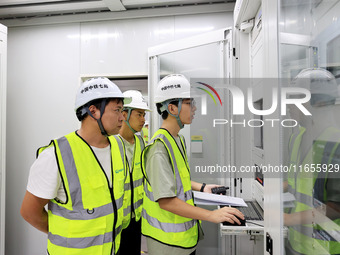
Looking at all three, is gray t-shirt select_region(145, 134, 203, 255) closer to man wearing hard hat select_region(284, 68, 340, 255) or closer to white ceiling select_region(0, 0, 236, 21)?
man wearing hard hat select_region(284, 68, 340, 255)

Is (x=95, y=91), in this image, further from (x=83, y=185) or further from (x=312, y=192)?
(x=312, y=192)

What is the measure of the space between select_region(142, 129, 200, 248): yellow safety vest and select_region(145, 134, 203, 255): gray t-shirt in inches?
1.2

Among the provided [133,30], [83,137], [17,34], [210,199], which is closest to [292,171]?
[210,199]

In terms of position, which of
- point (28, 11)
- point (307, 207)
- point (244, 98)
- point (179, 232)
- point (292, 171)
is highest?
point (28, 11)

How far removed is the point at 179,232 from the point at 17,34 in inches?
121

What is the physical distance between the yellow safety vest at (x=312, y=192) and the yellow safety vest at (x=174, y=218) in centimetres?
68

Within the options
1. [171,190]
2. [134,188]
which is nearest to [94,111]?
[171,190]

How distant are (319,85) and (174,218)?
1.02 m

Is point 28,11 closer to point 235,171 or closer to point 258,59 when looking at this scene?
point 258,59

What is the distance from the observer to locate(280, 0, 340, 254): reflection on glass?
2.18 feet

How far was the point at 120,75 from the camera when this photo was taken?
8.81ft

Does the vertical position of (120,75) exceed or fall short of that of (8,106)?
it exceeds it

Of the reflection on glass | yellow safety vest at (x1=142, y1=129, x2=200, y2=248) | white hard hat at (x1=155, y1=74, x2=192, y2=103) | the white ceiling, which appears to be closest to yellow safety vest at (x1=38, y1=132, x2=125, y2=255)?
yellow safety vest at (x1=142, y1=129, x2=200, y2=248)

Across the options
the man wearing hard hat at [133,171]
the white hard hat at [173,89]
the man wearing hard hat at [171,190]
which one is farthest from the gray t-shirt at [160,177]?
the man wearing hard hat at [133,171]
